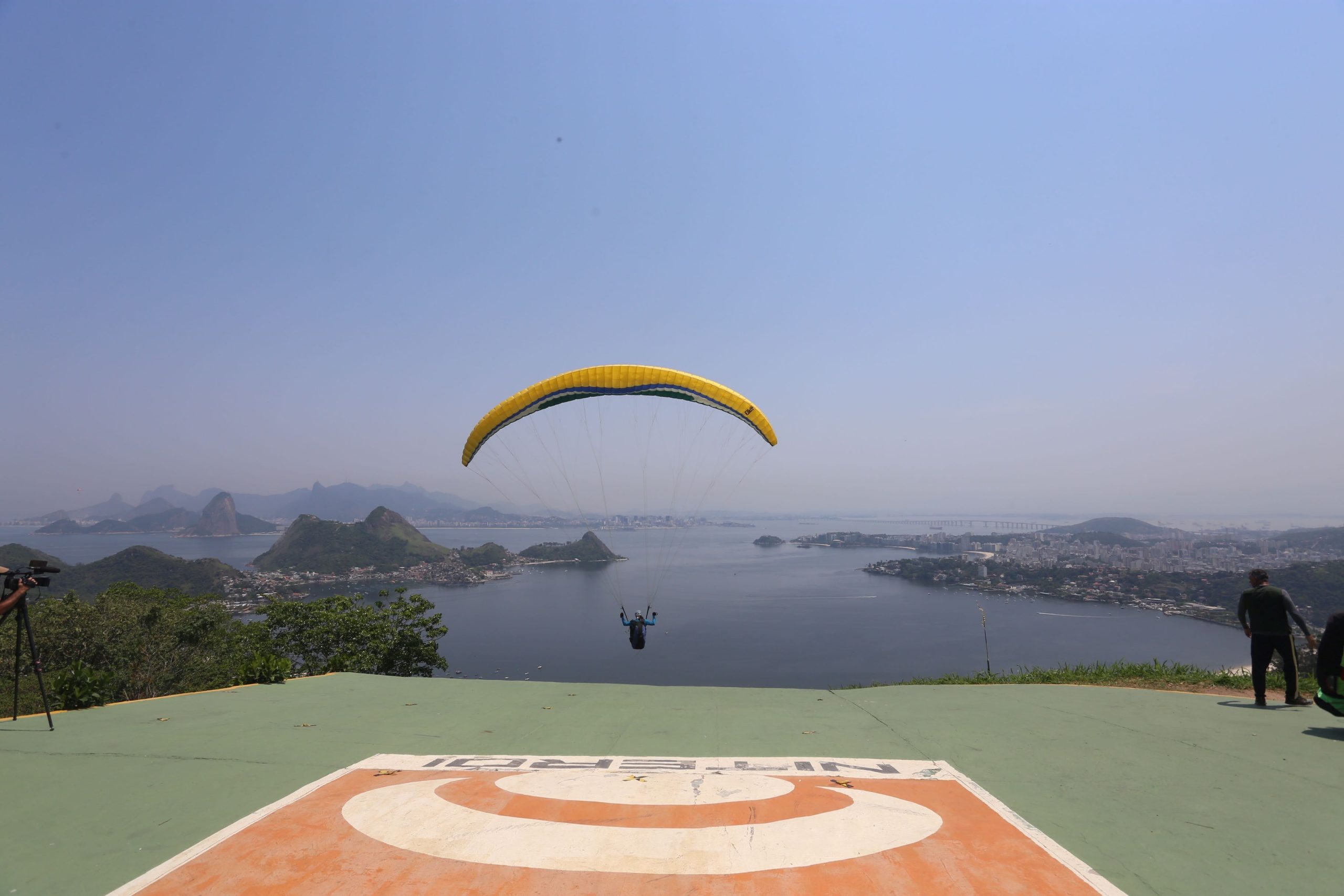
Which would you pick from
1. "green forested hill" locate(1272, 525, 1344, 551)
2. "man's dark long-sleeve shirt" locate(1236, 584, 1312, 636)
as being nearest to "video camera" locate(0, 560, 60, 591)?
"man's dark long-sleeve shirt" locate(1236, 584, 1312, 636)

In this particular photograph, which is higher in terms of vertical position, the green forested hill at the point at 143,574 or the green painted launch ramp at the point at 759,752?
the green painted launch ramp at the point at 759,752

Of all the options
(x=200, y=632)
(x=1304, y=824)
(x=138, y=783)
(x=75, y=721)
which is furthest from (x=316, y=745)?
(x=200, y=632)

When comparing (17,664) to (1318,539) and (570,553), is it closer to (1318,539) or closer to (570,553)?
(570,553)

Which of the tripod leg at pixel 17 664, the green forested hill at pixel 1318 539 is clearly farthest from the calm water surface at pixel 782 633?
the green forested hill at pixel 1318 539

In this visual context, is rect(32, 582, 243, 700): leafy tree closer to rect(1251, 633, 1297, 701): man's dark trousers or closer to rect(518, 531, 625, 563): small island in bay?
rect(1251, 633, 1297, 701): man's dark trousers

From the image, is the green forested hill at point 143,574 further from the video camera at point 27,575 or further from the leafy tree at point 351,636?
the video camera at point 27,575

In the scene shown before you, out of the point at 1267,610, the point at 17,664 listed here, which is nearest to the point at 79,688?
the point at 17,664

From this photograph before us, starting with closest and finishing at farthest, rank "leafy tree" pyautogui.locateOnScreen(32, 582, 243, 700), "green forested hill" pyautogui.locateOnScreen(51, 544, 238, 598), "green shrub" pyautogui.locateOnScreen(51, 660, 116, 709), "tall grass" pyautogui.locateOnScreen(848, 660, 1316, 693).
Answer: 1. "green shrub" pyautogui.locateOnScreen(51, 660, 116, 709)
2. "tall grass" pyautogui.locateOnScreen(848, 660, 1316, 693)
3. "leafy tree" pyautogui.locateOnScreen(32, 582, 243, 700)
4. "green forested hill" pyautogui.locateOnScreen(51, 544, 238, 598)
